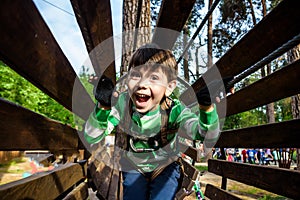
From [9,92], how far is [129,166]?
1095 centimetres

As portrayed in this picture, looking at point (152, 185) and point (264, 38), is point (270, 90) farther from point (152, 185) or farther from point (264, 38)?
point (152, 185)

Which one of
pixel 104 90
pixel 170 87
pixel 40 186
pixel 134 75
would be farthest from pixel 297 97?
pixel 40 186

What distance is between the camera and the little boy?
1.60m

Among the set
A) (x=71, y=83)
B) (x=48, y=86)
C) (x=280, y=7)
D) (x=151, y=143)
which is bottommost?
(x=151, y=143)

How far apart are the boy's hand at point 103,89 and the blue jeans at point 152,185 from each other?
688 mm

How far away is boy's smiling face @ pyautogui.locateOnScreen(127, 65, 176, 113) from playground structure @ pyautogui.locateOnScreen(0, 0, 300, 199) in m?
0.34

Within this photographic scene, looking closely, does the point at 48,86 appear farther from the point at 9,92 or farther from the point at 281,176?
the point at 9,92

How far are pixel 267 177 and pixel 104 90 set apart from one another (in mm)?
1258

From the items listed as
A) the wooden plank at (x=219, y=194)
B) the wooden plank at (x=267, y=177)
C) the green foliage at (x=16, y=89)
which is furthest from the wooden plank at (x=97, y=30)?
the green foliage at (x=16, y=89)

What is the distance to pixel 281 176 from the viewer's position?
158cm

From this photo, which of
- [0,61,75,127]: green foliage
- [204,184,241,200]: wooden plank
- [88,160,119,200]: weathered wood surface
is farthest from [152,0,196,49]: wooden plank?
[0,61,75,127]: green foliage

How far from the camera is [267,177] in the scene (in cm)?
176

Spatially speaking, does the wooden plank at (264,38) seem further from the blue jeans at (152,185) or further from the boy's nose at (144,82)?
the blue jeans at (152,185)

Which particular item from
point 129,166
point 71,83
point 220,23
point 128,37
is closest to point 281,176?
point 129,166
